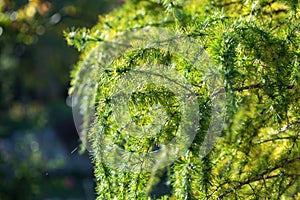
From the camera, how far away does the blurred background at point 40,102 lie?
331 centimetres

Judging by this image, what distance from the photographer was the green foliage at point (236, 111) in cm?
106

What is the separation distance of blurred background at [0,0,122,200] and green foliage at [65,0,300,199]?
161 mm

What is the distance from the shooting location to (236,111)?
1113 mm

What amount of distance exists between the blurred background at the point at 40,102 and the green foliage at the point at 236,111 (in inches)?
6.3

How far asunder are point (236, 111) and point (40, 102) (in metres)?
8.12

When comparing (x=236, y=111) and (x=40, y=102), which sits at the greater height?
(x=40, y=102)

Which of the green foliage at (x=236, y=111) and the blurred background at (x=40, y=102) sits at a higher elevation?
the blurred background at (x=40, y=102)

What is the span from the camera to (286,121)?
1.21 metres

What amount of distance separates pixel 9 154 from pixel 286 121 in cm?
286

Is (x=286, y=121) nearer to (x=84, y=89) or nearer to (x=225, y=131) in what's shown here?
(x=225, y=131)

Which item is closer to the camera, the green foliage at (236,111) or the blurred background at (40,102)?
the green foliage at (236,111)

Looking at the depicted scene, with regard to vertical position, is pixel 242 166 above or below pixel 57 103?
below

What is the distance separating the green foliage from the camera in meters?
1.06

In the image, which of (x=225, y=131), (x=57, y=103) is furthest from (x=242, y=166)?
(x=57, y=103)
